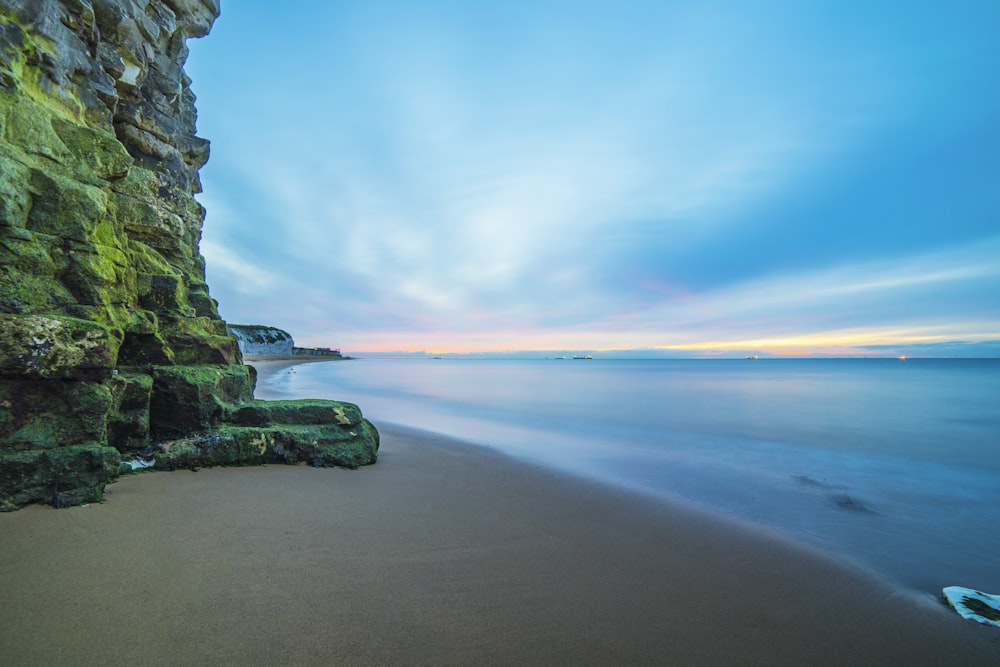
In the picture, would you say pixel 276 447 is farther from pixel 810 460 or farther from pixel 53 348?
pixel 810 460

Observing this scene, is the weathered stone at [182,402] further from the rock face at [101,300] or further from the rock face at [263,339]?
the rock face at [263,339]

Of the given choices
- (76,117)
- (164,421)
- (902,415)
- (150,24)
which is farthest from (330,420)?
(902,415)

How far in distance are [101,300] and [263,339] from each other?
74349mm

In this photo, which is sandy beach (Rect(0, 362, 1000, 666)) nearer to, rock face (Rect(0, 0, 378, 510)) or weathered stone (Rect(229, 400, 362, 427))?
rock face (Rect(0, 0, 378, 510))

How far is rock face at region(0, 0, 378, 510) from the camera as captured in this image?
3.62 metres

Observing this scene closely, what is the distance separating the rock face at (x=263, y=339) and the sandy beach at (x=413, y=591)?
68.0 m

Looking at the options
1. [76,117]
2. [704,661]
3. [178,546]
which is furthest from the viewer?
[76,117]

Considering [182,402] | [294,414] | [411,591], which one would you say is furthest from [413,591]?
[182,402]

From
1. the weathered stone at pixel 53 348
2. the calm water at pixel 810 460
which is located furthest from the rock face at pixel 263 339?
the weathered stone at pixel 53 348

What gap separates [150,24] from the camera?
7.19 metres

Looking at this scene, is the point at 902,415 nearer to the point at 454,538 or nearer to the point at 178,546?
the point at 454,538

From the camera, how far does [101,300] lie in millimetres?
4750

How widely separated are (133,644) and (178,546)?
1.14 meters

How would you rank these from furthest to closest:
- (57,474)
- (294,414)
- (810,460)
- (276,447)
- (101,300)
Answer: (810,460)
(294,414)
(276,447)
(101,300)
(57,474)
